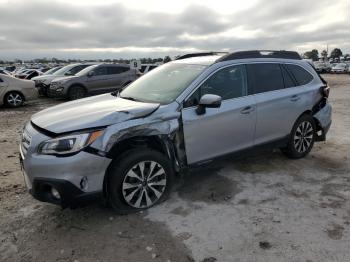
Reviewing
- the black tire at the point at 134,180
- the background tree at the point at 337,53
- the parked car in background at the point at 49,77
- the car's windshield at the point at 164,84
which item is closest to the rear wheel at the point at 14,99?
the parked car in background at the point at 49,77

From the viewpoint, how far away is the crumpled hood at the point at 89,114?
3.70m

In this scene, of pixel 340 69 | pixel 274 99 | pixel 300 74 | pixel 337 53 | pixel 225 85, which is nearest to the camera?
pixel 225 85

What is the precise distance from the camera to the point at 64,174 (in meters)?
3.54

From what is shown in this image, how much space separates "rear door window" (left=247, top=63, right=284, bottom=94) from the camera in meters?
5.06

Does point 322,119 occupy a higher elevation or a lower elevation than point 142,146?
lower

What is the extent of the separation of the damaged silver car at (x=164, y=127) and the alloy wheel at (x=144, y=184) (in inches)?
0.4

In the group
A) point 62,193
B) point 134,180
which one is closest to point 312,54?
point 134,180

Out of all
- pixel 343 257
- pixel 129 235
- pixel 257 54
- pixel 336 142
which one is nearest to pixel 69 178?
pixel 129 235

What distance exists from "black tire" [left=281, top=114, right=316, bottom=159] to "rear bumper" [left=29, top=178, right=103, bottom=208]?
3.30 metres

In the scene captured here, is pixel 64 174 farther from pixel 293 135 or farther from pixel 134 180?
pixel 293 135

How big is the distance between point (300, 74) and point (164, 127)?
2.87 m

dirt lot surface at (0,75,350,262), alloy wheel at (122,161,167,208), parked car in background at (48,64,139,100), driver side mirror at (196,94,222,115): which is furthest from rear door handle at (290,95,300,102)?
parked car in background at (48,64,139,100)

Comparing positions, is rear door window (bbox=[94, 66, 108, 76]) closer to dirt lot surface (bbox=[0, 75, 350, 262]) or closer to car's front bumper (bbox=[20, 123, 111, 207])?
dirt lot surface (bbox=[0, 75, 350, 262])

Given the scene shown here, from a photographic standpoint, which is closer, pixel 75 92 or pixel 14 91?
pixel 14 91
